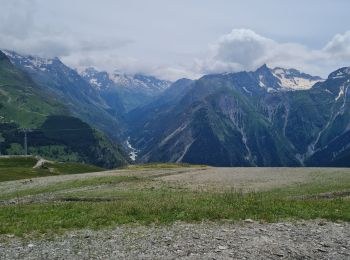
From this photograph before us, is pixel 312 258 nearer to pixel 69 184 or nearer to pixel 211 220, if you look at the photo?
pixel 211 220

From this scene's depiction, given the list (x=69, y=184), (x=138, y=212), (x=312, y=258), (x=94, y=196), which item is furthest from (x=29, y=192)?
(x=312, y=258)

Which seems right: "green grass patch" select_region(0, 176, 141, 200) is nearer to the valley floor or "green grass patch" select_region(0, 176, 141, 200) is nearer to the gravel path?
the valley floor

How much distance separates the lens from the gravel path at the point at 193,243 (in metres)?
23.5

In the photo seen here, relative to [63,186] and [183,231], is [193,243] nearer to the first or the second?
[183,231]

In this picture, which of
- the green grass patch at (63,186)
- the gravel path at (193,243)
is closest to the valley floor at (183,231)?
the gravel path at (193,243)

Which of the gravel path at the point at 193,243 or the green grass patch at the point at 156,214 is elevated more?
the green grass patch at the point at 156,214

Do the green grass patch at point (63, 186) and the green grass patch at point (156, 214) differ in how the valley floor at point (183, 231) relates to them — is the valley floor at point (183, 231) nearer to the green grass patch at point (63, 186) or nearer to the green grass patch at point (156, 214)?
the green grass patch at point (156, 214)

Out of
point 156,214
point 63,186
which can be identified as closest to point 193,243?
point 156,214

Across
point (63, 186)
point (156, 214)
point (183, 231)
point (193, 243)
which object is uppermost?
point (156, 214)

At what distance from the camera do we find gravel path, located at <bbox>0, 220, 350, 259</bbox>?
23453 mm

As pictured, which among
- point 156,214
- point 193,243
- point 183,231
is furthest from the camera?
point 156,214

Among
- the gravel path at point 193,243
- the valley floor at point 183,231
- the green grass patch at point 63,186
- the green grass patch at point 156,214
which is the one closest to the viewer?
the gravel path at point 193,243

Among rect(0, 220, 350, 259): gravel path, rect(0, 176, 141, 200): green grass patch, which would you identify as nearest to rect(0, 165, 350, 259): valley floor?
rect(0, 220, 350, 259): gravel path

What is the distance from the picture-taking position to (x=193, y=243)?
25.3 m
